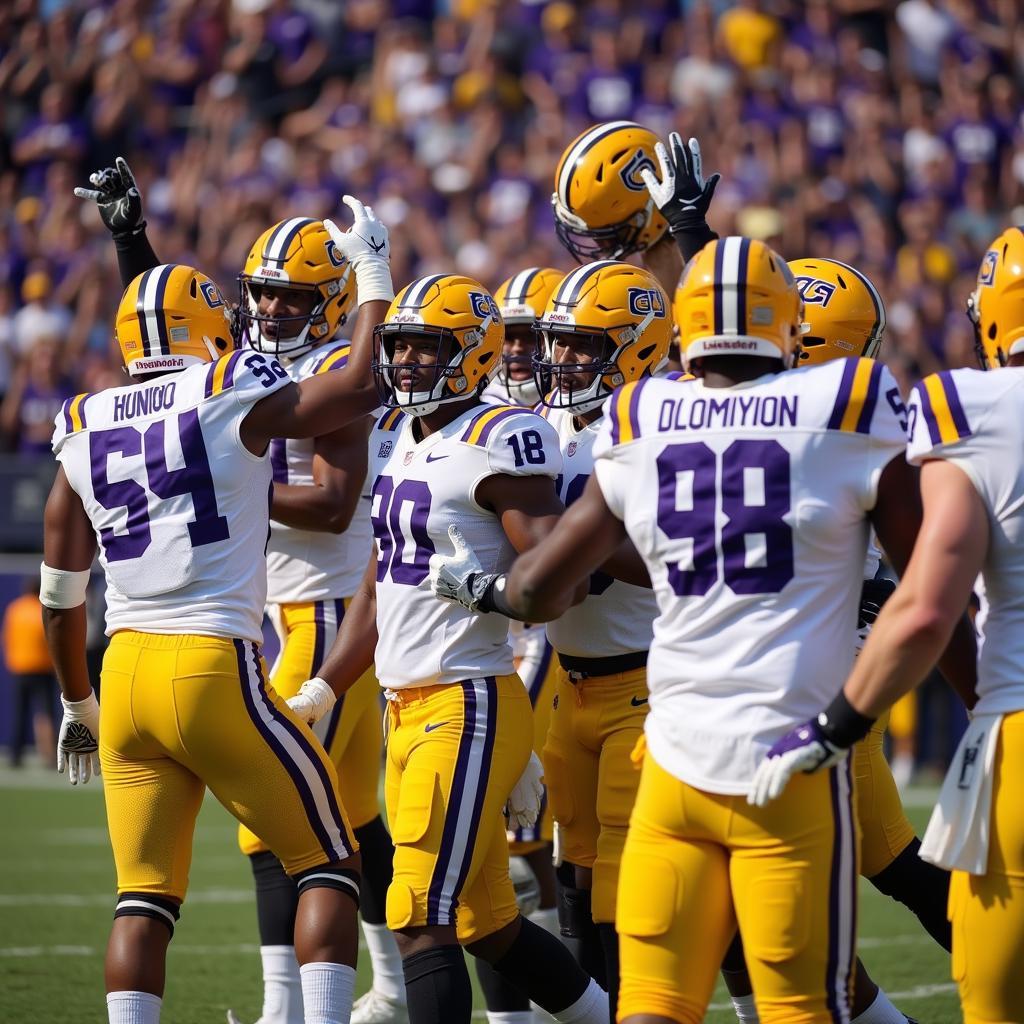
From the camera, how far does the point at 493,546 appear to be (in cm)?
444

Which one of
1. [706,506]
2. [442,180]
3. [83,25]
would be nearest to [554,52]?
[442,180]

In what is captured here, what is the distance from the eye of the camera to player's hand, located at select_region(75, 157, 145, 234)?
18.7ft

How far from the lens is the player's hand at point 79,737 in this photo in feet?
16.4

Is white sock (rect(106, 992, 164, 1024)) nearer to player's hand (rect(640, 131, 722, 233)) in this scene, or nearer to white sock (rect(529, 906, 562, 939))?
white sock (rect(529, 906, 562, 939))

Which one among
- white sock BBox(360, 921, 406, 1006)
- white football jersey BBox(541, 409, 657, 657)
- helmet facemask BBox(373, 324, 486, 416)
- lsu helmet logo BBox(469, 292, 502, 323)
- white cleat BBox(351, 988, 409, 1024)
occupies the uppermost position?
lsu helmet logo BBox(469, 292, 502, 323)

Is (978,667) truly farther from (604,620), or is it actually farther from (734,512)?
(604,620)

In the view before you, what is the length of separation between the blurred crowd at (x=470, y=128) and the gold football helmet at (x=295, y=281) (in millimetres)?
7619

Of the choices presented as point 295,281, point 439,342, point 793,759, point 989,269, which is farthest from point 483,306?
point 793,759

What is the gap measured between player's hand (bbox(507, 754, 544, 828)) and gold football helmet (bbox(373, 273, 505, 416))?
1.02 metres

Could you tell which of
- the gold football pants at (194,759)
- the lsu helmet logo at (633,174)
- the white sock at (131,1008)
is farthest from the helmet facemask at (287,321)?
the white sock at (131,1008)

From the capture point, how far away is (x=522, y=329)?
623 centimetres

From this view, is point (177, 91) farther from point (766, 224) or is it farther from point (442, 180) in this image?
point (766, 224)

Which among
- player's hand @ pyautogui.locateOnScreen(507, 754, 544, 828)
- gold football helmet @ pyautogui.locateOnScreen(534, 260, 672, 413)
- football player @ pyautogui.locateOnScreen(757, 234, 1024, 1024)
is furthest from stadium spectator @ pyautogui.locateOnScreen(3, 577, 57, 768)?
football player @ pyautogui.locateOnScreen(757, 234, 1024, 1024)

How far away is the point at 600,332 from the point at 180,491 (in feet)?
4.33
